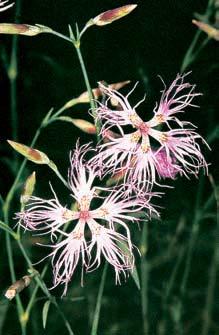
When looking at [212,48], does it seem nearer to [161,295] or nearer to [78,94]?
[78,94]

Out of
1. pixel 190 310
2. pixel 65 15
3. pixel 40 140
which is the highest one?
pixel 65 15

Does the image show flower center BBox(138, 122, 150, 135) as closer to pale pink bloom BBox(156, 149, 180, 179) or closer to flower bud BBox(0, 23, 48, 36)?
pale pink bloom BBox(156, 149, 180, 179)

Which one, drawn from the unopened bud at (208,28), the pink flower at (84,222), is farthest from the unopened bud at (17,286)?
the unopened bud at (208,28)

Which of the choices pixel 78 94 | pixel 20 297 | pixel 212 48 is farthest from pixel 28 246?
pixel 212 48

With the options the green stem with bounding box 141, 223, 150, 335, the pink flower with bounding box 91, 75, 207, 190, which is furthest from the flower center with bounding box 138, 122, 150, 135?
the green stem with bounding box 141, 223, 150, 335

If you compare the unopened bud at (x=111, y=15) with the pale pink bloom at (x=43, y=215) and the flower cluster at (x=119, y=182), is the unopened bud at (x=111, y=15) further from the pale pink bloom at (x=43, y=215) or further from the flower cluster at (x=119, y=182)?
the pale pink bloom at (x=43, y=215)

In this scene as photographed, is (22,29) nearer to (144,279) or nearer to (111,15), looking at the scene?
(111,15)
